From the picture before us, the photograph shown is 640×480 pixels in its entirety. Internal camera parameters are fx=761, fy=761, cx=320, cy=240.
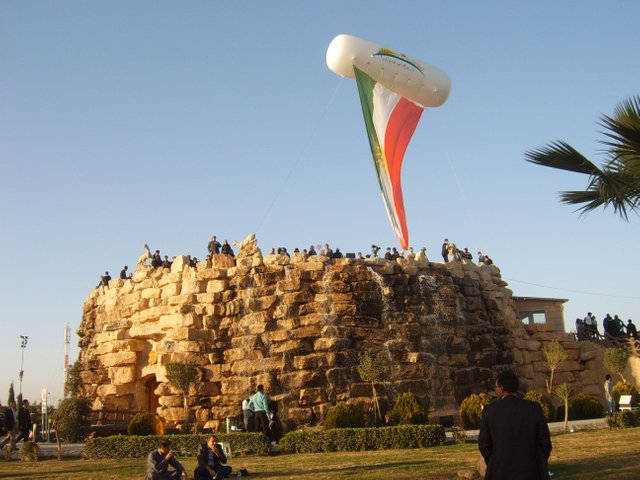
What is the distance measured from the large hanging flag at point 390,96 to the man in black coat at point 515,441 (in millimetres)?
19525

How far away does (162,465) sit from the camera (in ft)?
41.5

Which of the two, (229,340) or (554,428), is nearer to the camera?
(554,428)

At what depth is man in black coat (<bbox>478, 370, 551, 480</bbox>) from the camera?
18.7 feet

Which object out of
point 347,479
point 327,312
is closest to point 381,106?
point 327,312

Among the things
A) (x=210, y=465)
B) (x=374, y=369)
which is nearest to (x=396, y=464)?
(x=210, y=465)

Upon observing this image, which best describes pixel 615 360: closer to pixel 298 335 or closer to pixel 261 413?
pixel 298 335

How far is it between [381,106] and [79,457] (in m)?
15.0

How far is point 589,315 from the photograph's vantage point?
3353cm

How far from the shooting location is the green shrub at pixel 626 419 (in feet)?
60.1

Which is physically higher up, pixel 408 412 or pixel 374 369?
pixel 374 369

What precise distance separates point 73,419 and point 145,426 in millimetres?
3410

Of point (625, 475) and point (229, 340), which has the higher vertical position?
point (229, 340)

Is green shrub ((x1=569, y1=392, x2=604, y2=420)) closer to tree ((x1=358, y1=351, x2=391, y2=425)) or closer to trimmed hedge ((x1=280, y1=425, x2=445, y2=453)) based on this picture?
tree ((x1=358, y1=351, x2=391, y2=425))

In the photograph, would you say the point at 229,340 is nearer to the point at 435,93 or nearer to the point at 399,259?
the point at 399,259
